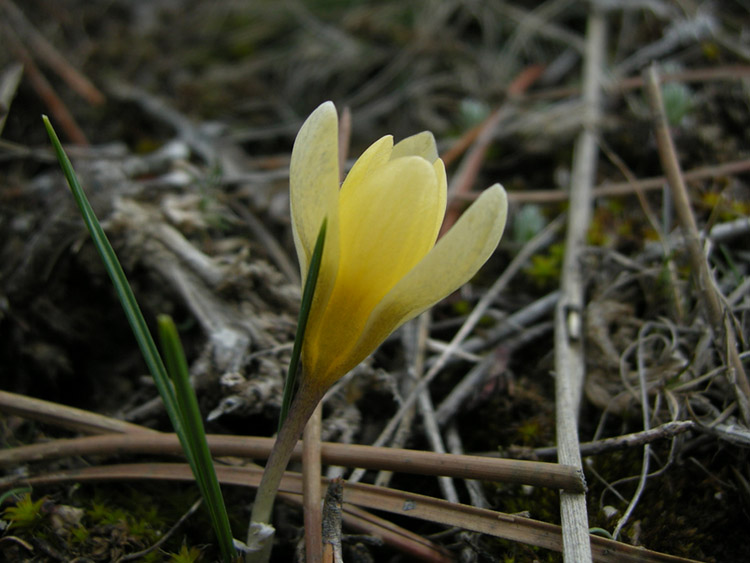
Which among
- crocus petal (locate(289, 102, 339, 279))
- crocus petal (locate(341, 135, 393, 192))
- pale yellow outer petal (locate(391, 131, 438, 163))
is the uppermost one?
pale yellow outer petal (locate(391, 131, 438, 163))

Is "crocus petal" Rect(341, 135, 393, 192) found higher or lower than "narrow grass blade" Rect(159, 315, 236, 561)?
higher

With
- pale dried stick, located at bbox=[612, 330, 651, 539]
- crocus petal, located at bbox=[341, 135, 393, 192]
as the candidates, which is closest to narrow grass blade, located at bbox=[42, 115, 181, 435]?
crocus petal, located at bbox=[341, 135, 393, 192]

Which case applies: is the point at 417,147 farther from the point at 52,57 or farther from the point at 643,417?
the point at 52,57

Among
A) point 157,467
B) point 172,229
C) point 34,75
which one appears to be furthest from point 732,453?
point 34,75

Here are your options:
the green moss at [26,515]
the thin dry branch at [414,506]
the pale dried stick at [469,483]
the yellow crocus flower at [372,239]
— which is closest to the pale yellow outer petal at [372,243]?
the yellow crocus flower at [372,239]

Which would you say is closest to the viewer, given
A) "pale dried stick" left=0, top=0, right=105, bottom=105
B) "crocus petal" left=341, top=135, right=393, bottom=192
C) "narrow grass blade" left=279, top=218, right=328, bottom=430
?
"narrow grass blade" left=279, top=218, right=328, bottom=430

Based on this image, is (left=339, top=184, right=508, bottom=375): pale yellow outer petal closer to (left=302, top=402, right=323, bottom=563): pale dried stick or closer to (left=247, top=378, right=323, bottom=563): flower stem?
(left=247, top=378, right=323, bottom=563): flower stem

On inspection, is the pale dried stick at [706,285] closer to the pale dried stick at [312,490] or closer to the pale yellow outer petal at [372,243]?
the pale yellow outer petal at [372,243]
